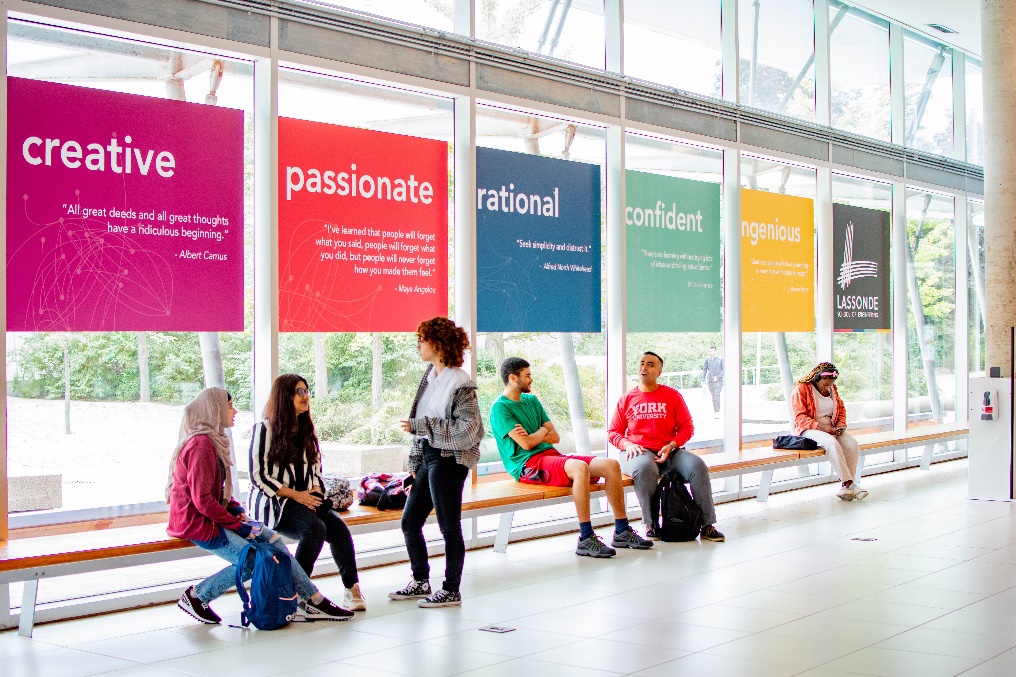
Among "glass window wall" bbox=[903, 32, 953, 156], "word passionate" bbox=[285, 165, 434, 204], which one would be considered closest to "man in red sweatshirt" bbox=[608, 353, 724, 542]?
"word passionate" bbox=[285, 165, 434, 204]

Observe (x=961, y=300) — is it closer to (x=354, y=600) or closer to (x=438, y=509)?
(x=438, y=509)

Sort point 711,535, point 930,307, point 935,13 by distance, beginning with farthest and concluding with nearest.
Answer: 1. point 930,307
2. point 935,13
3. point 711,535

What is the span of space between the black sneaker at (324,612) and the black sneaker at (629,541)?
251cm

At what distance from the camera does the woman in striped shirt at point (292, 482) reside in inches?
217

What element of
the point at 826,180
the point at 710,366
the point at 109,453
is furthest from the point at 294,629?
the point at 826,180

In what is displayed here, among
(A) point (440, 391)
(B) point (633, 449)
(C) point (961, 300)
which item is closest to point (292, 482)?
(A) point (440, 391)

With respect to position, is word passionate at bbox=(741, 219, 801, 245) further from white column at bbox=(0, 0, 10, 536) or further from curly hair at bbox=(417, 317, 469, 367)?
white column at bbox=(0, 0, 10, 536)

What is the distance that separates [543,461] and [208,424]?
2.67 metres

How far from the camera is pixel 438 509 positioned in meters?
5.68

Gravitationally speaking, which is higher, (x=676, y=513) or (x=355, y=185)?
(x=355, y=185)

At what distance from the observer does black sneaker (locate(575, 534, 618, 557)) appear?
23.3 ft

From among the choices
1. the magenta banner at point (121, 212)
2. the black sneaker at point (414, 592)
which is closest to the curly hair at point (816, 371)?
the black sneaker at point (414, 592)

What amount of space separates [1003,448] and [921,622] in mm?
4960

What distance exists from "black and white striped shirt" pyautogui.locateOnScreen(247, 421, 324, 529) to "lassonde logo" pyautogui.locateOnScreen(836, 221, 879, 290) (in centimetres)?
757
